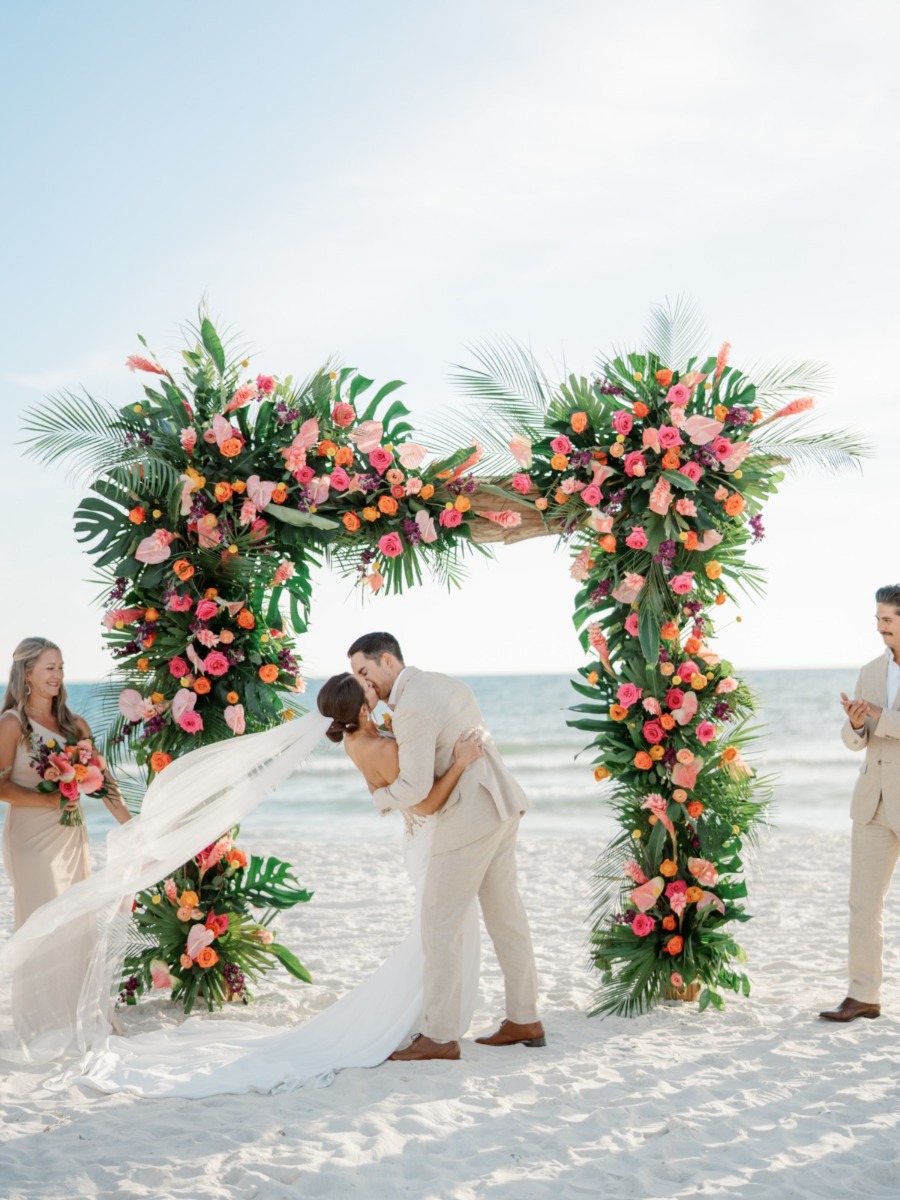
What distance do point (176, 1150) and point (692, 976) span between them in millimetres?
2870

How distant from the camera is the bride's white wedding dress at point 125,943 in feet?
16.4

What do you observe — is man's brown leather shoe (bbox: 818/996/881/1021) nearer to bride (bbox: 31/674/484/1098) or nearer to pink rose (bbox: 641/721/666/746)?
pink rose (bbox: 641/721/666/746)

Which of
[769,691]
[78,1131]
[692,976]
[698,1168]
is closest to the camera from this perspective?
[698,1168]

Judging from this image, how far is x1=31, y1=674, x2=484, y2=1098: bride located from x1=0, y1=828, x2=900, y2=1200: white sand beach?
0.14m

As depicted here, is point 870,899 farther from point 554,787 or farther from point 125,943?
point 554,787

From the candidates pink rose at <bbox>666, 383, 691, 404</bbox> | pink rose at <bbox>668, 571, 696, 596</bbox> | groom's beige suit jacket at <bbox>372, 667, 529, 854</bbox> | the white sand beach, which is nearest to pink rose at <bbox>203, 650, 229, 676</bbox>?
groom's beige suit jacket at <bbox>372, 667, 529, 854</bbox>

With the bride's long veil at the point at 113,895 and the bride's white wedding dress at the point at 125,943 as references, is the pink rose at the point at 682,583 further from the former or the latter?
the bride's long veil at the point at 113,895

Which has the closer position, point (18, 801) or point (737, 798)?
point (18, 801)

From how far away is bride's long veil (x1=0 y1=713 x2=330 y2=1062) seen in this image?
16.7 ft

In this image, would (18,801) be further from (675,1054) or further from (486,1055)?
(675,1054)

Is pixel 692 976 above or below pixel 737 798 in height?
below

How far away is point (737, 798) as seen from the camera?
19.0 feet

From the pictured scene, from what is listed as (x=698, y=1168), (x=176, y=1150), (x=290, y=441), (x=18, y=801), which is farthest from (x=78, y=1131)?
(x=290, y=441)

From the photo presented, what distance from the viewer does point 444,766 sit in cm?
505
